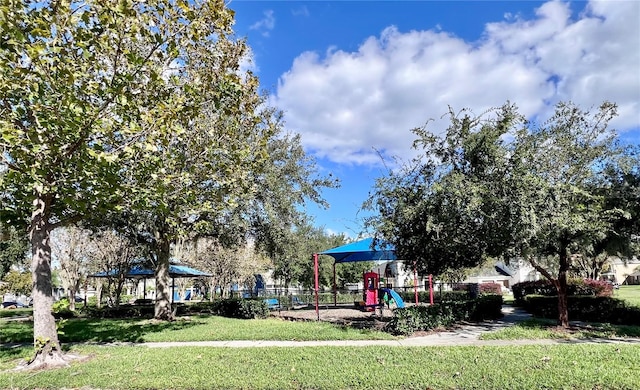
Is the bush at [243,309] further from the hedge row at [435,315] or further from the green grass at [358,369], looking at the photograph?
the green grass at [358,369]

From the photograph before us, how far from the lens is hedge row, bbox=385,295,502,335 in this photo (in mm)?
11273

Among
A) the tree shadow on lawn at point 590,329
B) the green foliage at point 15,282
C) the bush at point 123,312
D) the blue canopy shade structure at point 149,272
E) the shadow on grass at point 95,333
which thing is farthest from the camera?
the green foliage at point 15,282

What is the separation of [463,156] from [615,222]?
15.3 ft

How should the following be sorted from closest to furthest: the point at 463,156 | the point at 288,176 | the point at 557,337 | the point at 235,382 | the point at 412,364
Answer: the point at 235,382, the point at 412,364, the point at 557,337, the point at 463,156, the point at 288,176

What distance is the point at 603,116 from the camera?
11516 millimetres

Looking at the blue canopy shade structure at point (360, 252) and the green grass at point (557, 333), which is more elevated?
the blue canopy shade structure at point (360, 252)

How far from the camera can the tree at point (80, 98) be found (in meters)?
6.27

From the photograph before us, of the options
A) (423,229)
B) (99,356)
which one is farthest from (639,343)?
(99,356)

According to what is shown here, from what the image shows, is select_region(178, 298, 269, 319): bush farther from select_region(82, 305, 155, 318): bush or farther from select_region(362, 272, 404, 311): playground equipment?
select_region(362, 272, 404, 311): playground equipment

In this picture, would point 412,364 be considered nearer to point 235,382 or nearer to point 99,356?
point 235,382

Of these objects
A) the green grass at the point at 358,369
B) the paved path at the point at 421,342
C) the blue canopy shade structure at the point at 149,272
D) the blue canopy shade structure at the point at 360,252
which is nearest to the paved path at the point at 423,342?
the paved path at the point at 421,342

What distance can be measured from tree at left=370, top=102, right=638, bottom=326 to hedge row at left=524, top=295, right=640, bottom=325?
6.64ft

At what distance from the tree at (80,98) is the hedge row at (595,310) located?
1268 cm

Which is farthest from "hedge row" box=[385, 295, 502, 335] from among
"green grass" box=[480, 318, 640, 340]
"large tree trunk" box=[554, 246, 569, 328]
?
"large tree trunk" box=[554, 246, 569, 328]
